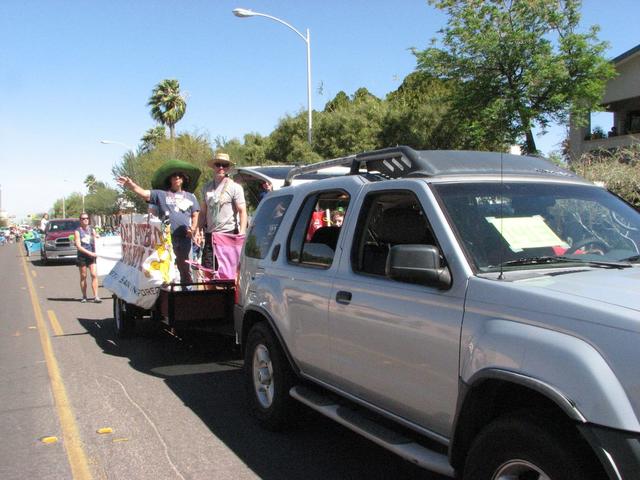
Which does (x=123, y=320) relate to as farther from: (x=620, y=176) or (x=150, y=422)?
(x=620, y=176)

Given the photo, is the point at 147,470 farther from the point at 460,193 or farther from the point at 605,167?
the point at 605,167

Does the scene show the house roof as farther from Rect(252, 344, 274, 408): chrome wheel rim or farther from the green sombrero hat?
Rect(252, 344, 274, 408): chrome wheel rim

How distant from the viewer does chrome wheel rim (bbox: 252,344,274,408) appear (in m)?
4.96

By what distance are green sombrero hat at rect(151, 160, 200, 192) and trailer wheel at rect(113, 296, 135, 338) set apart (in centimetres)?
171

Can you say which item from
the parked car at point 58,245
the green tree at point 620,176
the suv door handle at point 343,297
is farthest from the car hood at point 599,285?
the parked car at point 58,245

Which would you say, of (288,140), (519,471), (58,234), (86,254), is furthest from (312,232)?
(288,140)

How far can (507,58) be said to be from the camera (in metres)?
20.6

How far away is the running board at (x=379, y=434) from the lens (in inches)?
120

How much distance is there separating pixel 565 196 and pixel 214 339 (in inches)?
235

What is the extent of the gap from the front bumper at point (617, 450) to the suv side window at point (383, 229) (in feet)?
5.52

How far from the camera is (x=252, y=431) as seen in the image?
4961 millimetres

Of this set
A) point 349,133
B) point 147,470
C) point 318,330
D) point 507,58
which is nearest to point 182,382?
point 147,470

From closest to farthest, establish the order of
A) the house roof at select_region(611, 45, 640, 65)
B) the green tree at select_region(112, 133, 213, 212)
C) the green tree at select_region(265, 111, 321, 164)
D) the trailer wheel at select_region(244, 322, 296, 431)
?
the trailer wheel at select_region(244, 322, 296, 431) → the house roof at select_region(611, 45, 640, 65) → the green tree at select_region(265, 111, 321, 164) → the green tree at select_region(112, 133, 213, 212)

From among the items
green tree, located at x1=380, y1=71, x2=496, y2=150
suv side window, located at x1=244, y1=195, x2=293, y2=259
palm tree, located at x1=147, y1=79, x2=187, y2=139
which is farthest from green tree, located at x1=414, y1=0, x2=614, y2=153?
palm tree, located at x1=147, y1=79, x2=187, y2=139
